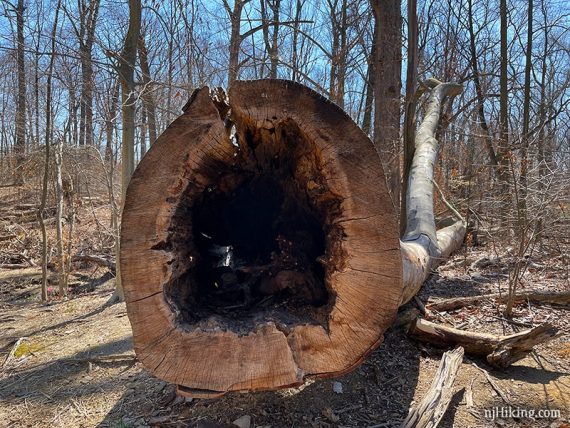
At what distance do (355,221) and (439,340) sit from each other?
4.44ft

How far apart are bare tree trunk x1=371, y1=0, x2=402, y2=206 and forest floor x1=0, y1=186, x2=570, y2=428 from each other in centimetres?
211

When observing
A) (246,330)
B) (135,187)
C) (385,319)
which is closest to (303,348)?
(246,330)

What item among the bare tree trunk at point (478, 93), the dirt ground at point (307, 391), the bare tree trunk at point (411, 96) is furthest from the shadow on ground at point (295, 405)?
the bare tree trunk at point (478, 93)

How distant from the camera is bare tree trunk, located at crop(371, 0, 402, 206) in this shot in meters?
4.81

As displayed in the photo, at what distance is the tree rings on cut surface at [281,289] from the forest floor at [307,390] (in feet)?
1.72

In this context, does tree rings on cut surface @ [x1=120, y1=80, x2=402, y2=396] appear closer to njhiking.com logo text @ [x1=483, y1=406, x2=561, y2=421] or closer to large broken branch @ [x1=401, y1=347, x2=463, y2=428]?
large broken branch @ [x1=401, y1=347, x2=463, y2=428]

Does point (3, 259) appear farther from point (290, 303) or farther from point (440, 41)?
point (440, 41)

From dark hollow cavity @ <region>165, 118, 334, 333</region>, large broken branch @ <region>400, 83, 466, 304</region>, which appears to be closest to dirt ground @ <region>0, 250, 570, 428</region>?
large broken branch @ <region>400, 83, 466, 304</region>

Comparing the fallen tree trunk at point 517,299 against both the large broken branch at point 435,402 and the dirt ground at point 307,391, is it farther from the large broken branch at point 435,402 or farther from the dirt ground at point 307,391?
the large broken branch at point 435,402

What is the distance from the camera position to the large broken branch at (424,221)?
2399mm

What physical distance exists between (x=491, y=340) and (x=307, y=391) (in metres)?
1.17

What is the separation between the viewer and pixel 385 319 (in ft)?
5.30

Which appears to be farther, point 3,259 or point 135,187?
point 3,259

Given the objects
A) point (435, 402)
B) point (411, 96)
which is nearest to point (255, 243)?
point (435, 402)
